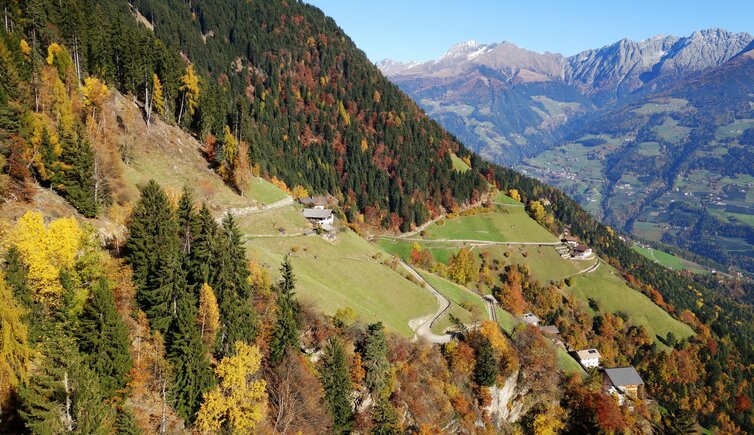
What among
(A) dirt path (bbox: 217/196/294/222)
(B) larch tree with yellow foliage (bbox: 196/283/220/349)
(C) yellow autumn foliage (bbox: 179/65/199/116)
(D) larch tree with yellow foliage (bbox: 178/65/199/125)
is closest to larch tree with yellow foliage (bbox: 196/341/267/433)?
(B) larch tree with yellow foliage (bbox: 196/283/220/349)

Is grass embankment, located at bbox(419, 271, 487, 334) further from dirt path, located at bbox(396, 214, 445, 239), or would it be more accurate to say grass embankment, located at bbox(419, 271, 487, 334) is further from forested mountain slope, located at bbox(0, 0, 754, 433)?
dirt path, located at bbox(396, 214, 445, 239)

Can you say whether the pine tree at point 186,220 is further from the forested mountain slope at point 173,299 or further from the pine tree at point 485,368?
the pine tree at point 485,368

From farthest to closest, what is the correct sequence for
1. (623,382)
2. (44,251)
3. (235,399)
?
1. (623,382)
2. (235,399)
3. (44,251)

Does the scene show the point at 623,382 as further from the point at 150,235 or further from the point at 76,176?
the point at 76,176

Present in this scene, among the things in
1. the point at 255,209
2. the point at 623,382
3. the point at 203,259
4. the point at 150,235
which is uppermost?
the point at 150,235

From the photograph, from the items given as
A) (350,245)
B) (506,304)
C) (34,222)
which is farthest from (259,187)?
(506,304)

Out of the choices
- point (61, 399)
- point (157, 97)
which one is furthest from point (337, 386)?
point (157, 97)

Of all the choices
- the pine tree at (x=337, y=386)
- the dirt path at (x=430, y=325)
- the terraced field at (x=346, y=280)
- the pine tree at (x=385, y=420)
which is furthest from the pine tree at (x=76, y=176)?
the dirt path at (x=430, y=325)
